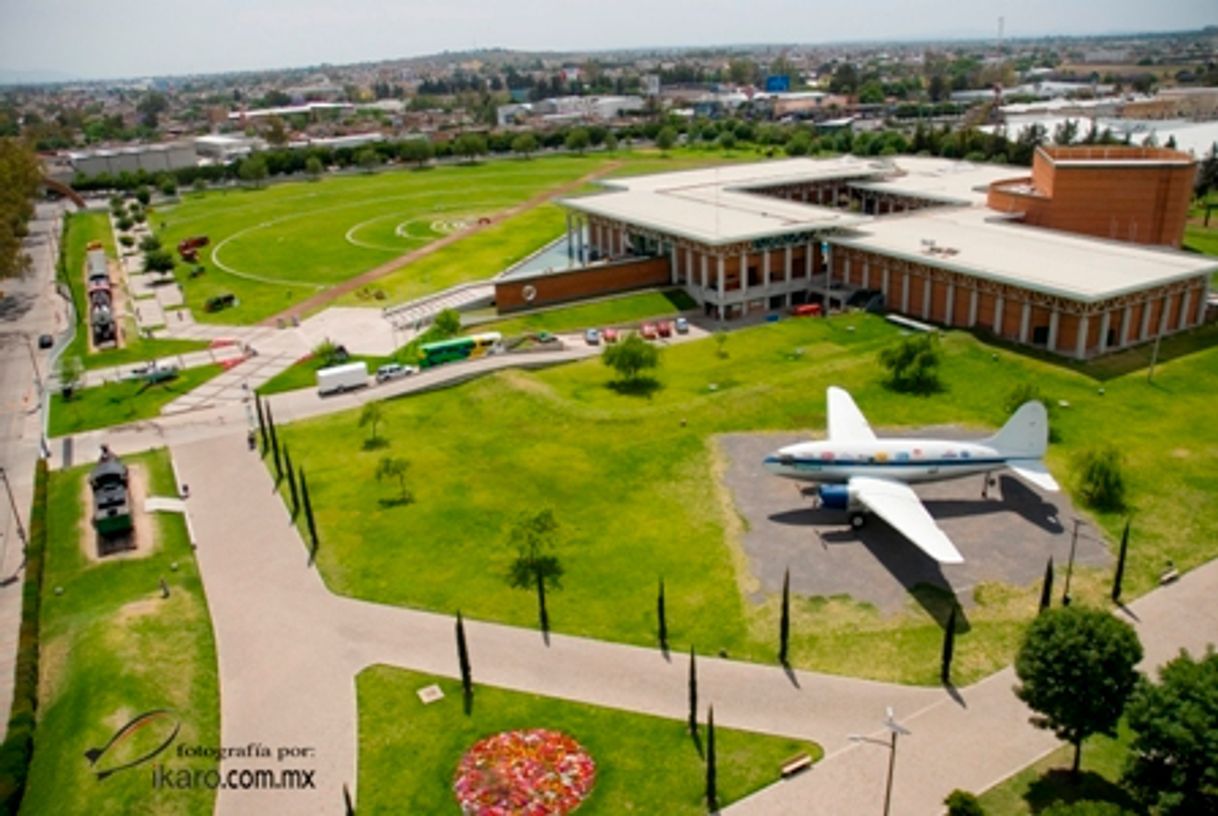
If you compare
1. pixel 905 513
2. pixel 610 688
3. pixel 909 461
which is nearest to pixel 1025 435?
pixel 909 461

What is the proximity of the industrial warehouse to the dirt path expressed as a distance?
78.3ft

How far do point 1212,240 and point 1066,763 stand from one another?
99.4 metres

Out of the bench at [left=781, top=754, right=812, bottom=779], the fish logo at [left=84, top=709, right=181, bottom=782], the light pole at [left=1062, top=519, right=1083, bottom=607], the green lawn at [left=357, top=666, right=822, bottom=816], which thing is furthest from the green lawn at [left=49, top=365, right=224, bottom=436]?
the light pole at [left=1062, top=519, right=1083, bottom=607]

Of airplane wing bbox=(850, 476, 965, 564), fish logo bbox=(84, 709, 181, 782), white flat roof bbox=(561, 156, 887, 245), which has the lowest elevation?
fish logo bbox=(84, 709, 181, 782)

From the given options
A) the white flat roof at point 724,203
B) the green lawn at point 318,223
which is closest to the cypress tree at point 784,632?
Answer: the white flat roof at point 724,203

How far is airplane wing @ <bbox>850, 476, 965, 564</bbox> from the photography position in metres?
43.1

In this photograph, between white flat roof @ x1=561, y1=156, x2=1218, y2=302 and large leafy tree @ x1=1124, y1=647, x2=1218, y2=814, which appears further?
white flat roof @ x1=561, y1=156, x2=1218, y2=302

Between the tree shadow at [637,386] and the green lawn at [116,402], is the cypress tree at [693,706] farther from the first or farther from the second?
the green lawn at [116,402]

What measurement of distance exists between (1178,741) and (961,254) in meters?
61.9

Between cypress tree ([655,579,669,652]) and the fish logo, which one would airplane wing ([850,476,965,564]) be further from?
the fish logo

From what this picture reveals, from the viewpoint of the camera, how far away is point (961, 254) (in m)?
81.9

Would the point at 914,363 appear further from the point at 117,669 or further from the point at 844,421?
the point at 117,669

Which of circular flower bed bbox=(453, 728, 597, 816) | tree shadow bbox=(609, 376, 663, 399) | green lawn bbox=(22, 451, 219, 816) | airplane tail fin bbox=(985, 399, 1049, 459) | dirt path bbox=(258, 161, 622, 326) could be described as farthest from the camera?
dirt path bbox=(258, 161, 622, 326)

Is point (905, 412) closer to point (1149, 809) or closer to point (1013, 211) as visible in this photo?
point (1149, 809)
